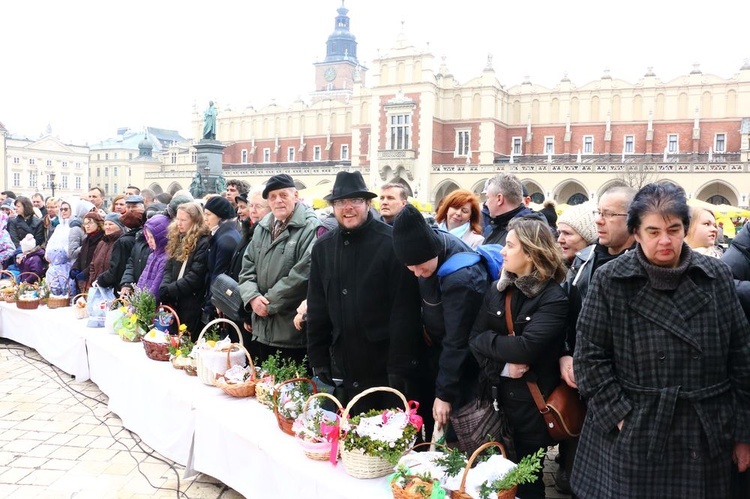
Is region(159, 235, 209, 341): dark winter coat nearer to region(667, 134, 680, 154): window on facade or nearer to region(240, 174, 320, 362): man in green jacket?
region(240, 174, 320, 362): man in green jacket

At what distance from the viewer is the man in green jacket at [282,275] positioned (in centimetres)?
402

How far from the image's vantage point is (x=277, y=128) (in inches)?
1944

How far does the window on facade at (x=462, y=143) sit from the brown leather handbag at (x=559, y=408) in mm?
37125

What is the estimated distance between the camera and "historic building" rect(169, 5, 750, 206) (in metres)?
34.2

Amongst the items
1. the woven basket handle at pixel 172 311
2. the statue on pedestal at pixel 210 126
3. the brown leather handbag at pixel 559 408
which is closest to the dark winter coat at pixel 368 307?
the brown leather handbag at pixel 559 408

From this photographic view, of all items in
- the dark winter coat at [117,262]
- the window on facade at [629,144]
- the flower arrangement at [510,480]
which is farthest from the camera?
the window on facade at [629,144]

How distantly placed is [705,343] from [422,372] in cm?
157

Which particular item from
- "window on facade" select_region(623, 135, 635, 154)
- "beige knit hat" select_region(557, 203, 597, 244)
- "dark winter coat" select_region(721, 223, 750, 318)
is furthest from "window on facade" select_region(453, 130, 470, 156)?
"dark winter coat" select_region(721, 223, 750, 318)

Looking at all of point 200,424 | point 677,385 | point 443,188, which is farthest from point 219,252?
point 443,188

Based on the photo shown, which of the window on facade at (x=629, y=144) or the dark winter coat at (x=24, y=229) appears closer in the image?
the dark winter coat at (x=24, y=229)

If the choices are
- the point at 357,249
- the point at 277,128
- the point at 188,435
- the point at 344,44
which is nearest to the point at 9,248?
the point at 188,435

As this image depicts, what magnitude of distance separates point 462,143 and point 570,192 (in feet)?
28.2

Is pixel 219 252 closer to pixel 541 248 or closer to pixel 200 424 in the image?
pixel 200 424

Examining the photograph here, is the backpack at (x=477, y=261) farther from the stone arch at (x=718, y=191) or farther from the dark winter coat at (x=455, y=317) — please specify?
the stone arch at (x=718, y=191)
